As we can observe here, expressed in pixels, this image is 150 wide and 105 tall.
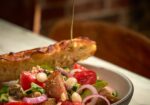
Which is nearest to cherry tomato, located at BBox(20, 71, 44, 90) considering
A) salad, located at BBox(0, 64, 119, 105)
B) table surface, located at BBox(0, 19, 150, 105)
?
salad, located at BBox(0, 64, 119, 105)

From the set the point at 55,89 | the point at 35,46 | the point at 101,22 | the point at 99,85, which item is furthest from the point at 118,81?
the point at 101,22

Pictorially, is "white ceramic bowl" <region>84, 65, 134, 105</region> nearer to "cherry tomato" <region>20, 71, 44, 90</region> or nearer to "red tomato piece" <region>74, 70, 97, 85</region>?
"red tomato piece" <region>74, 70, 97, 85</region>

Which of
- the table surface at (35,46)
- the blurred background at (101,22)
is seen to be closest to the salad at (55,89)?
the table surface at (35,46)

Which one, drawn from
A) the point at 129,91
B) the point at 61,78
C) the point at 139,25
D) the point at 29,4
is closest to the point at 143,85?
the point at 129,91

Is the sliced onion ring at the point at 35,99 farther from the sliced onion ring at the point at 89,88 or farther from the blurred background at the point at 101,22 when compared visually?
the blurred background at the point at 101,22

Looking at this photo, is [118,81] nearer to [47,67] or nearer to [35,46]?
[47,67]

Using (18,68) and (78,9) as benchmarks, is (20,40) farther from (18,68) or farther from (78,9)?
(78,9)
